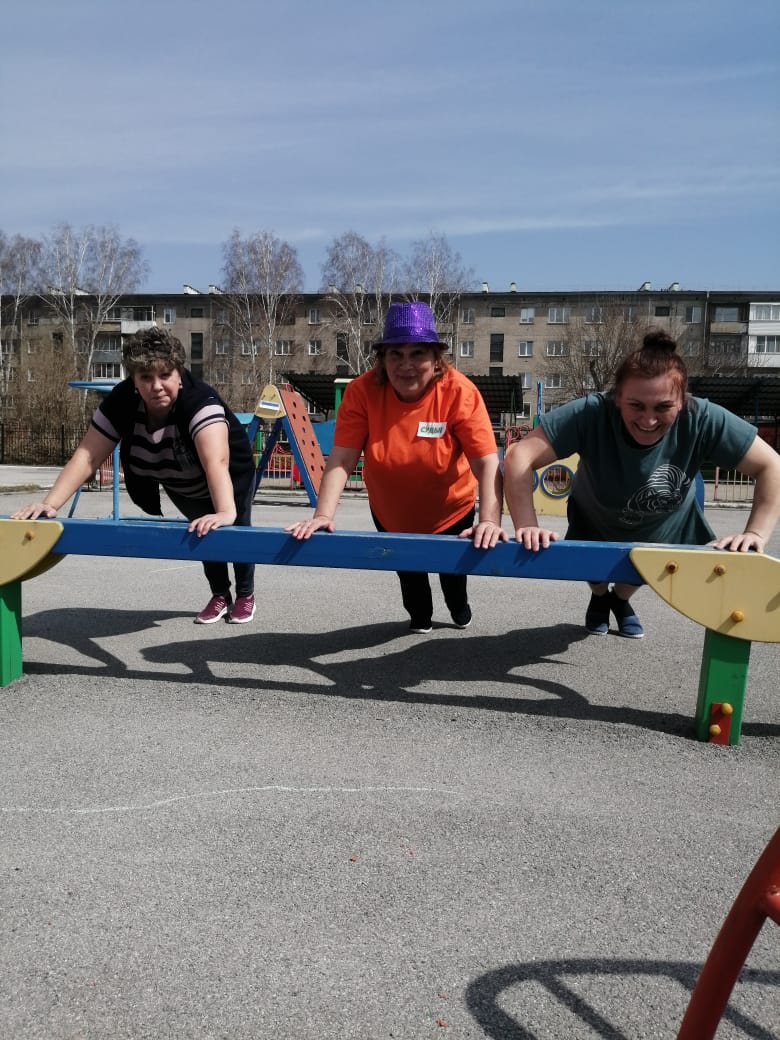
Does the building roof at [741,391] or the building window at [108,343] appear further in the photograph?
the building window at [108,343]

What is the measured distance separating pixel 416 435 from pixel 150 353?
4.03 feet

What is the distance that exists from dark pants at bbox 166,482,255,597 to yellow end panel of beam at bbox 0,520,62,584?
1036mm

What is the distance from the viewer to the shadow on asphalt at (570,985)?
1.51m

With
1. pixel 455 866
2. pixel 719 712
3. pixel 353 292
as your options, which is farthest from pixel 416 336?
pixel 353 292

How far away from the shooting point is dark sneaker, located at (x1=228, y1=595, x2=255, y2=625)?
5.00m

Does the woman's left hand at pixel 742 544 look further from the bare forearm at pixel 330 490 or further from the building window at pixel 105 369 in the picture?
the building window at pixel 105 369

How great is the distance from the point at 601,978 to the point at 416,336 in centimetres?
277

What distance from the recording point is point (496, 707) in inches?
137

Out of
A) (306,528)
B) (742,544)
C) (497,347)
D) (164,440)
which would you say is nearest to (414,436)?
(306,528)

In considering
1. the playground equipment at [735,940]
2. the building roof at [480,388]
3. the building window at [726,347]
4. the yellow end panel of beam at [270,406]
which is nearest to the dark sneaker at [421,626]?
the playground equipment at [735,940]

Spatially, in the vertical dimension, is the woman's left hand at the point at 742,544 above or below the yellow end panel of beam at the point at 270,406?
below

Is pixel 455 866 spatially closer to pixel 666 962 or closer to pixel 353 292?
pixel 666 962

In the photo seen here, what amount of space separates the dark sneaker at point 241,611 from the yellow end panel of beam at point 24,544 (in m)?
1.66

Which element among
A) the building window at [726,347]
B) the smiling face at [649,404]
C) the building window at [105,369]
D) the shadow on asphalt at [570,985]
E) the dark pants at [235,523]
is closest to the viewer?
the shadow on asphalt at [570,985]
